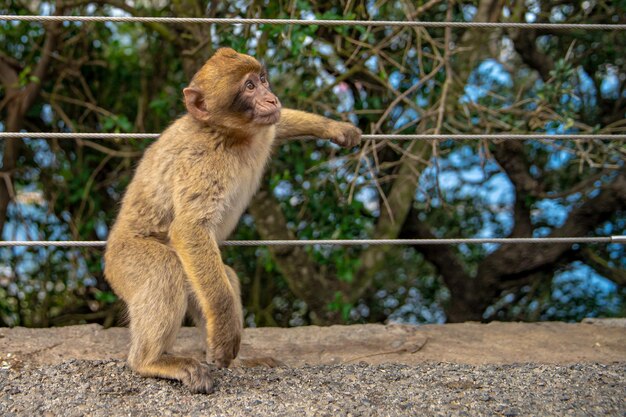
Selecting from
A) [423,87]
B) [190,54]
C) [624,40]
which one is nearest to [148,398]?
[190,54]

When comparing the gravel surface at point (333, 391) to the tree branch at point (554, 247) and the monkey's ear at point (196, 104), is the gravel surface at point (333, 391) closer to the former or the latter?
the monkey's ear at point (196, 104)

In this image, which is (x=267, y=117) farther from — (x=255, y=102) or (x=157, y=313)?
(x=157, y=313)

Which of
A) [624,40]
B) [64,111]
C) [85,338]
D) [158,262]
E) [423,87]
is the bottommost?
[85,338]

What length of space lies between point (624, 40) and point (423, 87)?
1.98 metres

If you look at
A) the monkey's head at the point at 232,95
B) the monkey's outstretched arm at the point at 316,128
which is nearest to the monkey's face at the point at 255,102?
the monkey's head at the point at 232,95

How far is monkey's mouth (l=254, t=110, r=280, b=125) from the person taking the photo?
3.97 meters

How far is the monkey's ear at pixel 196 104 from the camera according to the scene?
4.05 m

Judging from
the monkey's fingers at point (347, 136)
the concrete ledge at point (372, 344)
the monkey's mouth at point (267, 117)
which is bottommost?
the concrete ledge at point (372, 344)

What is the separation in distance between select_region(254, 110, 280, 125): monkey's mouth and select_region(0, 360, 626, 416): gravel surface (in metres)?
1.34

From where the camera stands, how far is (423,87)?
6.29 meters

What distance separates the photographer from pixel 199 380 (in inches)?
146

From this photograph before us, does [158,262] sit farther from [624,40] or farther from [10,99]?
[624,40]

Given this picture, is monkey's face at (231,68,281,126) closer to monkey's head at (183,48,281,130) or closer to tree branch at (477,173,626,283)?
monkey's head at (183,48,281,130)

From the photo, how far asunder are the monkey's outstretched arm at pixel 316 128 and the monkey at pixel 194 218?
29 centimetres
